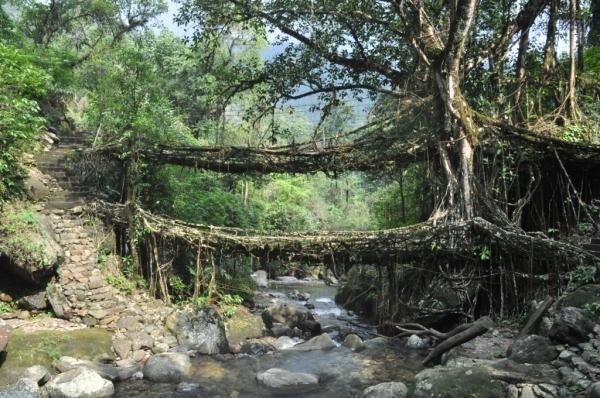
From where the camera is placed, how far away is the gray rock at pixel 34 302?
883 centimetres

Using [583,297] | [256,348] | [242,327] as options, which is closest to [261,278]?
[242,327]

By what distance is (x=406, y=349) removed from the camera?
30.6 feet

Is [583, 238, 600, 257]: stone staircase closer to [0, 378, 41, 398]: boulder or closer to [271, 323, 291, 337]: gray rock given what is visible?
[271, 323, 291, 337]: gray rock

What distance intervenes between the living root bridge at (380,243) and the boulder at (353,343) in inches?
80.0

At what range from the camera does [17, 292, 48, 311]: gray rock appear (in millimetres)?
8828

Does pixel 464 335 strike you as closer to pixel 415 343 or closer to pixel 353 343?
pixel 415 343

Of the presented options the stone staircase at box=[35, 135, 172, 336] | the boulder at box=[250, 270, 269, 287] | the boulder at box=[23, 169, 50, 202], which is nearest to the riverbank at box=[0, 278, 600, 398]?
the stone staircase at box=[35, 135, 172, 336]

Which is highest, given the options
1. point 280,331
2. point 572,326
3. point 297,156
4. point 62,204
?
point 297,156

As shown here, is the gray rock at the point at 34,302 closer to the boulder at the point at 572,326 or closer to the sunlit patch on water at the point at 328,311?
the sunlit patch on water at the point at 328,311

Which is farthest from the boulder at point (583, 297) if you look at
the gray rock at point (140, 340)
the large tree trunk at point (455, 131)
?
the gray rock at point (140, 340)

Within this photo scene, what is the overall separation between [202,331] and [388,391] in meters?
4.39

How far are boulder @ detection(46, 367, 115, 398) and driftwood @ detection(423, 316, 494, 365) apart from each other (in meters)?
4.99

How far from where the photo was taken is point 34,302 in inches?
349

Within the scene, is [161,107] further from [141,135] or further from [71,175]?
[71,175]
